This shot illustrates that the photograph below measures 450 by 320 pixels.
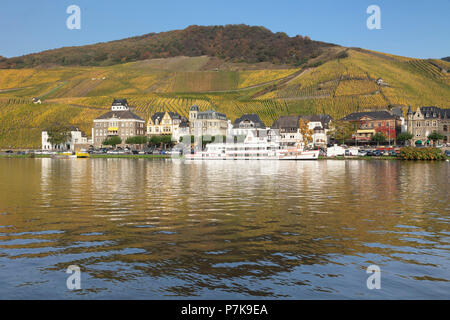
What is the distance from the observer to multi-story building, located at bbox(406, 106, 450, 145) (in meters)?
149

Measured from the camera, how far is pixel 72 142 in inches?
7126

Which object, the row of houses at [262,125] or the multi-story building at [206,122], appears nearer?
the row of houses at [262,125]

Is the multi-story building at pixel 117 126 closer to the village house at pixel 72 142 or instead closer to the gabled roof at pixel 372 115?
the village house at pixel 72 142

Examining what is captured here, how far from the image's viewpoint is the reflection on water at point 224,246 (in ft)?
37.1

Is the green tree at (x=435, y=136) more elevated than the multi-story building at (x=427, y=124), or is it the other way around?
the multi-story building at (x=427, y=124)

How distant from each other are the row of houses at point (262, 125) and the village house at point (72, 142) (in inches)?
22.8

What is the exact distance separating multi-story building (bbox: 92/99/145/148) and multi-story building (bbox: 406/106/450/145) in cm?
10590

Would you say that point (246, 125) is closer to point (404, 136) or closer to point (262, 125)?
point (262, 125)

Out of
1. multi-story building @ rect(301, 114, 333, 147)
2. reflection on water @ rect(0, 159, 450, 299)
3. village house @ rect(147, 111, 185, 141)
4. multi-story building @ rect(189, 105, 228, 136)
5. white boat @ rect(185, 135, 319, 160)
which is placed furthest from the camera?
village house @ rect(147, 111, 185, 141)

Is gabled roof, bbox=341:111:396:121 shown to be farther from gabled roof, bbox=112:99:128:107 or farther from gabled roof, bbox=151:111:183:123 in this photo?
gabled roof, bbox=112:99:128:107

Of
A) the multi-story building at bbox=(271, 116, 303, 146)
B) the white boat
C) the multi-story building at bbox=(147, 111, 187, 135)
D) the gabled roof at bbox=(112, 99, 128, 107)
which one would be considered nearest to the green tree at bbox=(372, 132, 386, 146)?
the multi-story building at bbox=(271, 116, 303, 146)

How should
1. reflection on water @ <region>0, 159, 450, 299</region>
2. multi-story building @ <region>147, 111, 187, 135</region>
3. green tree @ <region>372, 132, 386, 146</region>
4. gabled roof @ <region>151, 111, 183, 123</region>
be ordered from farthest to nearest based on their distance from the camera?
gabled roof @ <region>151, 111, 183, 123</region>
multi-story building @ <region>147, 111, 187, 135</region>
green tree @ <region>372, 132, 386, 146</region>
reflection on water @ <region>0, 159, 450, 299</region>

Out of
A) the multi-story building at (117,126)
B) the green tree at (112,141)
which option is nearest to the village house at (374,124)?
the multi-story building at (117,126)
